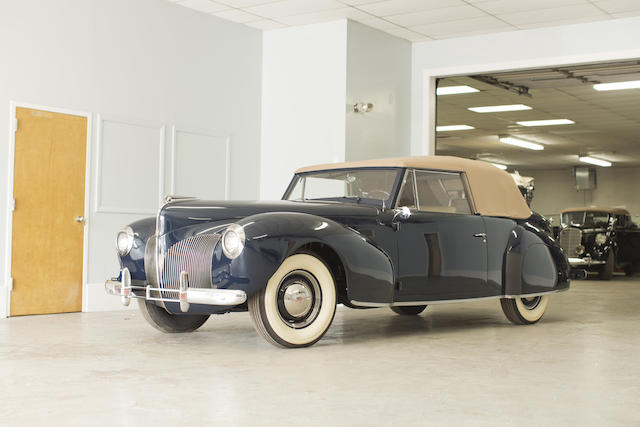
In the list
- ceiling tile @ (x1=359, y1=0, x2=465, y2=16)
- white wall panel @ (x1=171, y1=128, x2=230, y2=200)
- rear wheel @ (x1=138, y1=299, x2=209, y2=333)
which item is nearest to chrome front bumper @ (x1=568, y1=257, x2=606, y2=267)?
ceiling tile @ (x1=359, y1=0, x2=465, y2=16)

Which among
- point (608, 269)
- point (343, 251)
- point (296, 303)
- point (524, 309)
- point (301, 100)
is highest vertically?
point (301, 100)

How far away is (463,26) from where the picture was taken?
31.4 feet

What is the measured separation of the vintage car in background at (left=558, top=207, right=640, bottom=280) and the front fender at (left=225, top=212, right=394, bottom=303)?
11221 mm

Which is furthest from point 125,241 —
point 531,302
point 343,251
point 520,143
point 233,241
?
point 520,143

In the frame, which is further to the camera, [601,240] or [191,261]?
[601,240]

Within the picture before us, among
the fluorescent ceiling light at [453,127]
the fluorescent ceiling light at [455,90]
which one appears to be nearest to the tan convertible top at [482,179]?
the fluorescent ceiling light at [455,90]

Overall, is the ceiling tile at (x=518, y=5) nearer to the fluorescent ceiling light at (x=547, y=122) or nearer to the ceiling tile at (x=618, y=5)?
the ceiling tile at (x=618, y=5)

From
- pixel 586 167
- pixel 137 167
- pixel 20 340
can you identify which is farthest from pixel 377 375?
pixel 586 167

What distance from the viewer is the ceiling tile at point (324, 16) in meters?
8.98

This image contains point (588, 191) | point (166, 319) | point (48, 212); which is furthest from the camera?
point (588, 191)

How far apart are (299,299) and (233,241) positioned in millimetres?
626

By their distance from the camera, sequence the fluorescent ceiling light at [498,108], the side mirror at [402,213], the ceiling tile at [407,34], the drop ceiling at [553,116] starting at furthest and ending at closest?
1. the fluorescent ceiling light at [498,108]
2. the drop ceiling at [553,116]
3. the ceiling tile at [407,34]
4. the side mirror at [402,213]

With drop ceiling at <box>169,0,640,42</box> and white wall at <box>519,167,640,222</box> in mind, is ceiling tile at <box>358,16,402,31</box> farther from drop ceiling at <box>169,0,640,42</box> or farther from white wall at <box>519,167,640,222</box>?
white wall at <box>519,167,640,222</box>

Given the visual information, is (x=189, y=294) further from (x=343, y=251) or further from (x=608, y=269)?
(x=608, y=269)
